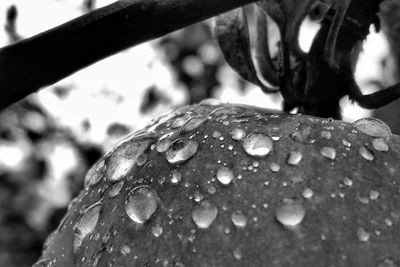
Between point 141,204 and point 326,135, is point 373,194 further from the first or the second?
point 141,204

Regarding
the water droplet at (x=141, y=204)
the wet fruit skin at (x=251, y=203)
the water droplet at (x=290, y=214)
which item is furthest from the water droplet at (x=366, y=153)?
the water droplet at (x=141, y=204)

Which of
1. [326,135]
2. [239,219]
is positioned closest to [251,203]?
[239,219]

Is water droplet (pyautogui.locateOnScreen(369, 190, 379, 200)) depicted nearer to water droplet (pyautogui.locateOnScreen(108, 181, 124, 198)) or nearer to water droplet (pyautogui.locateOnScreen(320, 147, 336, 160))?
water droplet (pyautogui.locateOnScreen(320, 147, 336, 160))

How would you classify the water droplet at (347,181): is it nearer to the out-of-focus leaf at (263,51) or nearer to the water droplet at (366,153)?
the water droplet at (366,153)

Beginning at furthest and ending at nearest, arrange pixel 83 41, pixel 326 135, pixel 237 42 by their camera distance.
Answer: pixel 237 42
pixel 326 135
pixel 83 41

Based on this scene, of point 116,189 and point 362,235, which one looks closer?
point 362,235

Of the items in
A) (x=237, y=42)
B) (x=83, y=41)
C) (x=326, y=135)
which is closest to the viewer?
(x=83, y=41)

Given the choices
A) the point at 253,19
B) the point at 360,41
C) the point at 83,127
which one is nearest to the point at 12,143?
the point at 83,127
